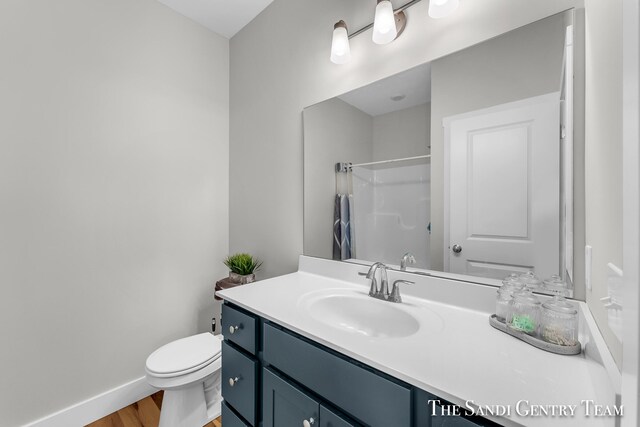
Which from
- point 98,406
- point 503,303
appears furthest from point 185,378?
point 503,303

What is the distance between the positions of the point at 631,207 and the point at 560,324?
23.3 inches

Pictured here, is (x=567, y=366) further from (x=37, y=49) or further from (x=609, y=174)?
(x=37, y=49)

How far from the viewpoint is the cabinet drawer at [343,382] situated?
2.09 feet

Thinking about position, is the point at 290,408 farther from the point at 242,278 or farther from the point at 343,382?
the point at 242,278

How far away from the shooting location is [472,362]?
66cm

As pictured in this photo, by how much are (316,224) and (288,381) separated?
868mm

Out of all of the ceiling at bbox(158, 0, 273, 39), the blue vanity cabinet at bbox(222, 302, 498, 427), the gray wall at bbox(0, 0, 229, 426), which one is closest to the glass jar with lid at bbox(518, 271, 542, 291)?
the blue vanity cabinet at bbox(222, 302, 498, 427)

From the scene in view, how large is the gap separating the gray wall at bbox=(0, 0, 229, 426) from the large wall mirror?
47.4 inches

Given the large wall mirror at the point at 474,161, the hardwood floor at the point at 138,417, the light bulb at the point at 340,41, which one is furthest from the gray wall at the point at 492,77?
the hardwood floor at the point at 138,417

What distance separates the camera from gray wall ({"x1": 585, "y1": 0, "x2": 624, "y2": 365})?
52cm

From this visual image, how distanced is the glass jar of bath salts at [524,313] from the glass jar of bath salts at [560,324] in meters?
0.02

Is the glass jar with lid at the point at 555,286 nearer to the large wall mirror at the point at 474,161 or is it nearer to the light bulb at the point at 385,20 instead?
the large wall mirror at the point at 474,161

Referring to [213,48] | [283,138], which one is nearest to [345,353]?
[283,138]

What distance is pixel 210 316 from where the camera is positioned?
84.8 inches
